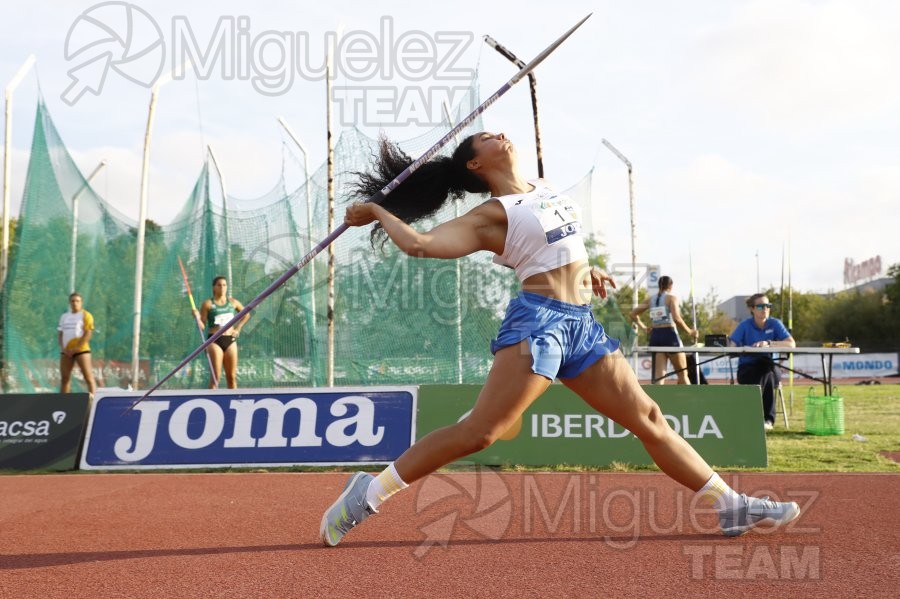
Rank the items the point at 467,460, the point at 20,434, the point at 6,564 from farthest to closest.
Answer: the point at 20,434
the point at 467,460
the point at 6,564

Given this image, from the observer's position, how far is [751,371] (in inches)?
428

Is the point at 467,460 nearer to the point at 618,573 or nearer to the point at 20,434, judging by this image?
the point at 618,573

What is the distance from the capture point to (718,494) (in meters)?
4.09

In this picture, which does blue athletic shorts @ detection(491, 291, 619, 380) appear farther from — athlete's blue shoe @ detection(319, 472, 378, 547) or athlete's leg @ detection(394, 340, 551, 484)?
athlete's blue shoe @ detection(319, 472, 378, 547)

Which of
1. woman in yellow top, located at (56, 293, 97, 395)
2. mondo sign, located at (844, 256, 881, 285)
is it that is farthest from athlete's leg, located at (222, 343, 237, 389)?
mondo sign, located at (844, 256, 881, 285)

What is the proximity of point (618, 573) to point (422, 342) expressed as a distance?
10902 millimetres

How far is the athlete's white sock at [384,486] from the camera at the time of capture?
4.02 m

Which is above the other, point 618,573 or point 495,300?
point 495,300

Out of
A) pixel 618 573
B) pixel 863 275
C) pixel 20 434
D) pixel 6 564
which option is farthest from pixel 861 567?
pixel 863 275

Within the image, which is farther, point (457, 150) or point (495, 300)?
point (495, 300)

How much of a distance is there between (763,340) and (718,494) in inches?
280

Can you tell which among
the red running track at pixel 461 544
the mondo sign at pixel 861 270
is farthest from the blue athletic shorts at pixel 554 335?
the mondo sign at pixel 861 270

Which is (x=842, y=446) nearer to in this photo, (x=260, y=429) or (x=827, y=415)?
(x=827, y=415)

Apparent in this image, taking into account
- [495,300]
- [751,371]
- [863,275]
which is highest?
[863,275]
